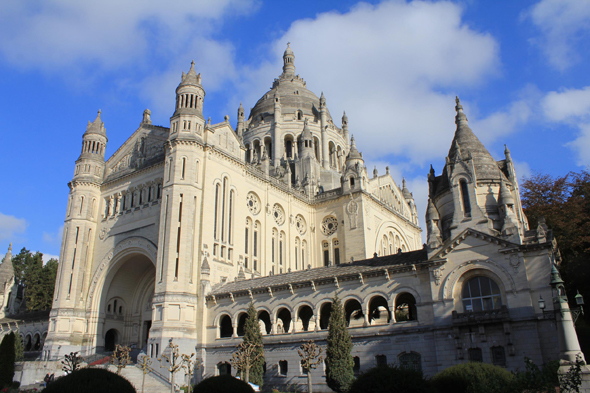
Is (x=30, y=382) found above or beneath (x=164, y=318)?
beneath

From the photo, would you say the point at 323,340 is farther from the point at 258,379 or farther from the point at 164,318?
the point at 164,318

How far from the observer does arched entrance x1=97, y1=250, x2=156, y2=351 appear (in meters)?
46.5

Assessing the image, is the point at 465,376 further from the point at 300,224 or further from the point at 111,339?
the point at 111,339

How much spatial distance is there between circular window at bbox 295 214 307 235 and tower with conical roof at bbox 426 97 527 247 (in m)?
20.8

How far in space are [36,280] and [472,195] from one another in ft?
204

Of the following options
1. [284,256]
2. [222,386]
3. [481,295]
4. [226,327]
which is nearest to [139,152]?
[284,256]

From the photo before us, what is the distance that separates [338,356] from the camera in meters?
28.5

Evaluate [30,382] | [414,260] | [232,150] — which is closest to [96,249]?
[30,382]

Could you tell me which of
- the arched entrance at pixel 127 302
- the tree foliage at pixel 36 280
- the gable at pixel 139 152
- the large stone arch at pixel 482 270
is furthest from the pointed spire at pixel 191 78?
the tree foliage at pixel 36 280

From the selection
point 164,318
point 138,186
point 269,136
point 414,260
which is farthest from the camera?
point 269,136

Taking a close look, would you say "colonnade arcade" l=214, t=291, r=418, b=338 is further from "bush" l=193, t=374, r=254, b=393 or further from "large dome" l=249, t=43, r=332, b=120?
"large dome" l=249, t=43, r=332, b=120

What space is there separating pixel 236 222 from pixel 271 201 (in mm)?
6844

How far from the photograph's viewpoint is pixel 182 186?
4084 centimetres

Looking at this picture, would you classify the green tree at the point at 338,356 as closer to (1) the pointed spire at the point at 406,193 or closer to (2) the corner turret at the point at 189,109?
(2) the corner turret at the point at 189,109
